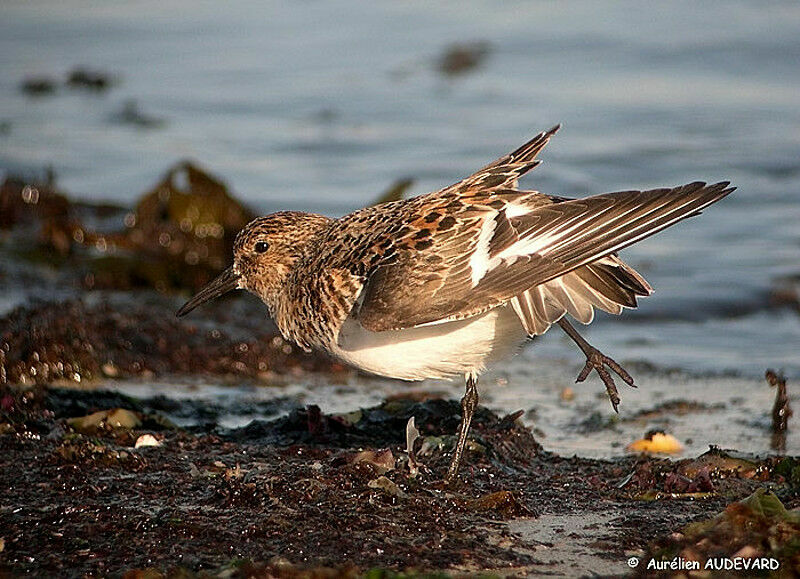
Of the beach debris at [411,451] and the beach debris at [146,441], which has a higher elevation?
the beach debris at [411,451]

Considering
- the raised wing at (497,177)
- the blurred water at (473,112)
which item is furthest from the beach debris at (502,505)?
the blurred water at (473,112)

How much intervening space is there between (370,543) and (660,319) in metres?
6.06

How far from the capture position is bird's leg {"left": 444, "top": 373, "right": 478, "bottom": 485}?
20.0ft

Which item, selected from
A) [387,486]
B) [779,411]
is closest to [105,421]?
[387,486]

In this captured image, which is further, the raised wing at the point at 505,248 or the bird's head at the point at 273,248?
the bird's head at the point at 273,248

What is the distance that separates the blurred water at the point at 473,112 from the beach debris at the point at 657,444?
2.15 meters

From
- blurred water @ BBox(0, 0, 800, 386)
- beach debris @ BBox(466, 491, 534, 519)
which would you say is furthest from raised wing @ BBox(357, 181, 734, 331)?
blurred water @ BBox(0, 0, 800, 386)

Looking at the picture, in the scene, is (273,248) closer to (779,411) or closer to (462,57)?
(779,411)

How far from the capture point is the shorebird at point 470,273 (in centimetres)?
584

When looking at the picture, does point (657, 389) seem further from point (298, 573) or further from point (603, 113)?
point (603, 113)

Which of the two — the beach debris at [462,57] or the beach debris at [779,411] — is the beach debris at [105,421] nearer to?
the beach debris at [779,411]

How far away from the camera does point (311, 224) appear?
732 centimetres

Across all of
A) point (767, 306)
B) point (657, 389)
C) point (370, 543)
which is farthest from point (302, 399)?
point (767, 306)

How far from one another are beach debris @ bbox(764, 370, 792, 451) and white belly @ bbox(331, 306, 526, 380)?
77.2 inches
